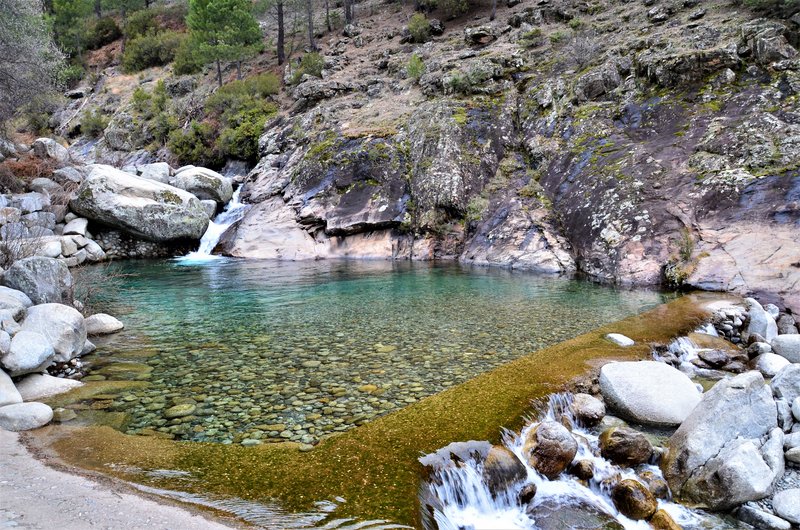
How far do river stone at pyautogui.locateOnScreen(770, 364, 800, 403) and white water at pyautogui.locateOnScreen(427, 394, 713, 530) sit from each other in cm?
248

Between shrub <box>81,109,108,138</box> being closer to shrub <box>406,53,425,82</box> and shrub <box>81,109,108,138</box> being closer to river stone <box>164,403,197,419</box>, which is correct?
shrub <box>406,53,425,82</box>

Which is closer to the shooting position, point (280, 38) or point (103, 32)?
point (280, 38)

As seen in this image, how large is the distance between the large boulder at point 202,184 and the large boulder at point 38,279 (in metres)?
18.5

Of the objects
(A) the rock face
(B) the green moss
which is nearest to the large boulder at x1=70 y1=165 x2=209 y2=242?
(B) the green moss

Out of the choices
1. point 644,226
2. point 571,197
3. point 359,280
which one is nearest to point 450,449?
point 359,280

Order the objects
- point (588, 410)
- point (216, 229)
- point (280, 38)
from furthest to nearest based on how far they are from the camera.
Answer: point (280, 38)
point (216, 229)
point (588, 410)

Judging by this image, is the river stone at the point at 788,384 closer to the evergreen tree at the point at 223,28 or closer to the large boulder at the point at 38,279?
the large boulder at the point at 38,279

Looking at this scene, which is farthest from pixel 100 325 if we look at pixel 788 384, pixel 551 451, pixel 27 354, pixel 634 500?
pixel 788 384

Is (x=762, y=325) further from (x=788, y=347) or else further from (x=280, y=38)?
(x=280, y=38)

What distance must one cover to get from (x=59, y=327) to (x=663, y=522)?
879 centimetres

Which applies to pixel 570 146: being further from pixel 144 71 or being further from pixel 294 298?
pixel 144 71

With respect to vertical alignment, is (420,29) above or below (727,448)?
above

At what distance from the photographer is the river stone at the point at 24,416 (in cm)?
518

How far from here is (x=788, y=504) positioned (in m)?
4.40
